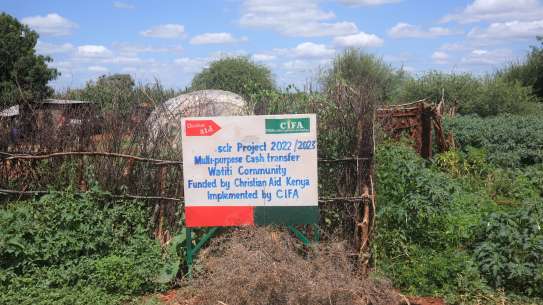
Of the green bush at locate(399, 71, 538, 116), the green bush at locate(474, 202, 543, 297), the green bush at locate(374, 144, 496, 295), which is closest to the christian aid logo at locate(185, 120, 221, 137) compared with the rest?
the green bush at locate(374, 144, 496, 295)

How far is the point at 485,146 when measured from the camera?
11.8 metres

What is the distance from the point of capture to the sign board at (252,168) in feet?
16.3

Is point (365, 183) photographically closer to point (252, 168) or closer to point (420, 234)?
point (420, 234)

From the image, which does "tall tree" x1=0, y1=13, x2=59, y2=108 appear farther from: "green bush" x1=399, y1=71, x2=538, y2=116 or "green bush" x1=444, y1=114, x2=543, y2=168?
"green bush" x1=444, y1=114, x2=543, y2=168

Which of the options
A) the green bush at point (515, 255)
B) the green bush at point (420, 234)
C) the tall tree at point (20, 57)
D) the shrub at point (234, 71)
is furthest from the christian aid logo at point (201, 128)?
the shrub at point (234, 71)

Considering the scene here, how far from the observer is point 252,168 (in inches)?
197

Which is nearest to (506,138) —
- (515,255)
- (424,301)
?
(515,255)

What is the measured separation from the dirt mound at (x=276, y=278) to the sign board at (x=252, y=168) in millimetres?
250

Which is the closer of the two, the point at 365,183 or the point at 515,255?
the point at 515,255

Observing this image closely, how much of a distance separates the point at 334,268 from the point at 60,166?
3256 millimetres

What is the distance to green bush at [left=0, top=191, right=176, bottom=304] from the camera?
505cm

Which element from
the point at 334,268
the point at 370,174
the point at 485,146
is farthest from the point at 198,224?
the point at 485,146

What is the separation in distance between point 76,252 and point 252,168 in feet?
6.56

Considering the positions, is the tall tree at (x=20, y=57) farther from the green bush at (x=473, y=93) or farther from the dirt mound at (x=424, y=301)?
the dirt mound at (x=424, y=301)
